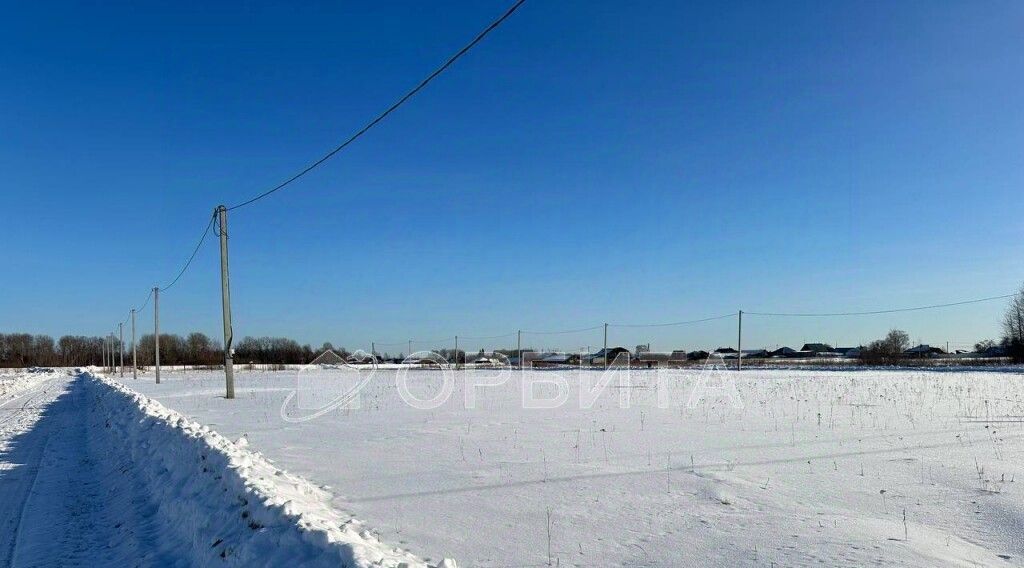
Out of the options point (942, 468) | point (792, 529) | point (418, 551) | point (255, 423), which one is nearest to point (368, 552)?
point (418, 551)

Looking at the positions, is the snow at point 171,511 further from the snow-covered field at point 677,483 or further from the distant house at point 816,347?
the distant house at point 816,347

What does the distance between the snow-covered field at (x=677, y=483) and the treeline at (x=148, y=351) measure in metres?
100

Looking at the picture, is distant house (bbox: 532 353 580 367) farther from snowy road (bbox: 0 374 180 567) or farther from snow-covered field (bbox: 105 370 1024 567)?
snowy road (bbox: 0 374 180 567)

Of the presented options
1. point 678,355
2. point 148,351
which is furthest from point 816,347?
point 148,351

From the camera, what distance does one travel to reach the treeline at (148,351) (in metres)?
110

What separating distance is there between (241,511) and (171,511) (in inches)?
61.3

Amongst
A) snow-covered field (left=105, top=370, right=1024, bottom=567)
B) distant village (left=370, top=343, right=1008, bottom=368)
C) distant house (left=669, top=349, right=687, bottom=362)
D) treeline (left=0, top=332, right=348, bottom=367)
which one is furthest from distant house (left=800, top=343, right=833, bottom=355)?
snow-covered field (left=105, top=370, right=1024, bottom=567)

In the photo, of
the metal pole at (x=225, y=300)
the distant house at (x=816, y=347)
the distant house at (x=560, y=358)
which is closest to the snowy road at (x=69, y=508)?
the metal pole at (x=225, y=300)

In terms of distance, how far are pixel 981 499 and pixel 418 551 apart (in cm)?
529

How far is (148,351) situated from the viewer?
112m

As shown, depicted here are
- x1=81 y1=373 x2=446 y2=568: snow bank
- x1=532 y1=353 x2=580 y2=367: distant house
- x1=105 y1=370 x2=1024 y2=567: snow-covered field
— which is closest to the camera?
x1=81 y1=373 x2=446 y2=568: snow bank

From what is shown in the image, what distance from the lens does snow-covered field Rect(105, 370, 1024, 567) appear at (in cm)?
468

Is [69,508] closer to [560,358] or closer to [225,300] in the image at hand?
[225,300]

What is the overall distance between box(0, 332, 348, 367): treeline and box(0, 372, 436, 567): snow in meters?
100
